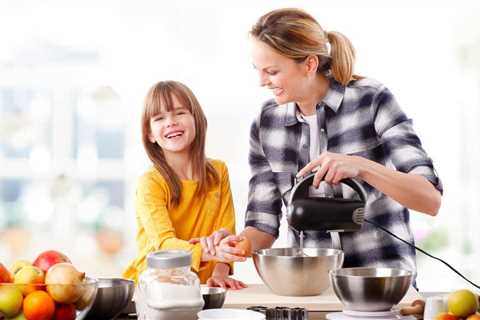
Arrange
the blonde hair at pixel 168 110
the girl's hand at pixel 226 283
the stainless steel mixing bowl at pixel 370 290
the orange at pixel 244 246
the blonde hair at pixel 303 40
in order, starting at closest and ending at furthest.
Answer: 1. the stainless steel mixing bowl at pixel 370 290
2. the girl's hand at pixel 226 283
3. the orange at pixel 244 246
4. the blonde hair at pixel 303 40
5. the blonde hair at pixel 168 110

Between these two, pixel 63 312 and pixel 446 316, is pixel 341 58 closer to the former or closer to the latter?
pixel 446 316

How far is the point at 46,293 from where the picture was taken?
5.40 ft

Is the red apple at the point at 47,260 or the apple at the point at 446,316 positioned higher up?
the red apple at the point at 47,260

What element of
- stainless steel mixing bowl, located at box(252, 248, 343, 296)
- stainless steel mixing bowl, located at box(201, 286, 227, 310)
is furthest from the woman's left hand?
stainless steel mixing bowl, located at box(201, 286, 227, 310)

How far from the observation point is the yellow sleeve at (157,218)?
8.89ft

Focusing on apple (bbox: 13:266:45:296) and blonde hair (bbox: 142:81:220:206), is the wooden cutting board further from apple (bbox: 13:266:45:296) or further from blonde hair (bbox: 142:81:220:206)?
blonde hair (bbox: 142:81:220:206)

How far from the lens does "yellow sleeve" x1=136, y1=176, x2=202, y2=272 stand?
2709 millimetres

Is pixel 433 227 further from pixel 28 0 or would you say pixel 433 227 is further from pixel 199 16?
pixel 28 0

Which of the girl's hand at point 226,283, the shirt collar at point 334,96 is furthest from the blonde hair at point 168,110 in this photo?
the girl's hand at point 226,283

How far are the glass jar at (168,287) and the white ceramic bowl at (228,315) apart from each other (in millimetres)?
35

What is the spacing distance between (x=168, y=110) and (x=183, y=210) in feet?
1.15

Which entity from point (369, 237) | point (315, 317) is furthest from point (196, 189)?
point (315, 317)

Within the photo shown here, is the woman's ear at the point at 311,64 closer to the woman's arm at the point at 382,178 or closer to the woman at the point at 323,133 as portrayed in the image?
the woman at the point at 323,133

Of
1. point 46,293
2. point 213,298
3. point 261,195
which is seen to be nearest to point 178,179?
point 261,195
